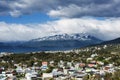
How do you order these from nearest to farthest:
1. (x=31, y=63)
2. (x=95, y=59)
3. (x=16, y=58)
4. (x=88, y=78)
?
(x=88, y=78)
(x=31, y=63)
(x=95, y=59)
(x=16, y=58)

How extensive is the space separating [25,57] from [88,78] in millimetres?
59657

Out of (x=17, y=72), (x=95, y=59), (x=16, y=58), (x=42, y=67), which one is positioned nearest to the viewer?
(x=17, y=72)

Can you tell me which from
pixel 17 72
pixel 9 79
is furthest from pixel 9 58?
pixel 9 79

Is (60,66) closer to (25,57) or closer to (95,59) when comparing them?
(95,59)

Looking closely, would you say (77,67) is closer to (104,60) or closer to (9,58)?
(104,60)

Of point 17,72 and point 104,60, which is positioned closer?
point 17,72

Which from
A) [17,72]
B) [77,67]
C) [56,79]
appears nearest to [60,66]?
[77,67]

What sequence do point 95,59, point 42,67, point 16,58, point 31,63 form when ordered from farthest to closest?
point 16,58 → point 95,59 → point 31,63 → point 42,67

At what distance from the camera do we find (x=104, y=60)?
112m

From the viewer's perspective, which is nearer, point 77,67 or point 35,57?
point 77,67

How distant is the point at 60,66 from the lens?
330 feet

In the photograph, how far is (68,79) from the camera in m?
72.0

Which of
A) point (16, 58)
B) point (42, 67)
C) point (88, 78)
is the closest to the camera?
point (88, 78)

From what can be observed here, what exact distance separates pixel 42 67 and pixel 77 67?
8.69 meters
